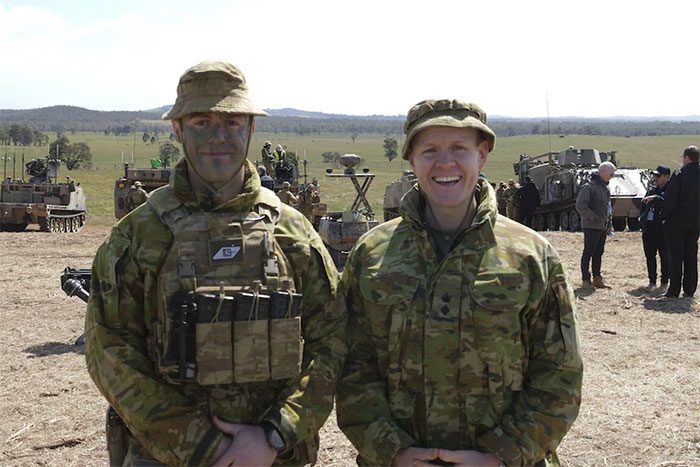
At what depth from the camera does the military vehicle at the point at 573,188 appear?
2148 centimetres

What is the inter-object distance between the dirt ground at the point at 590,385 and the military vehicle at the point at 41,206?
1142cm

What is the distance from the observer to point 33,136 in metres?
91.4

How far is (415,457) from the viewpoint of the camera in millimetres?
2602

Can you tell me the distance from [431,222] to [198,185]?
2.88 ft

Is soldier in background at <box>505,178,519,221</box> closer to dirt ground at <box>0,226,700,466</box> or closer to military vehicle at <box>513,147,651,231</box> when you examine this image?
military vehicle at <box>513,147,651,231</box>

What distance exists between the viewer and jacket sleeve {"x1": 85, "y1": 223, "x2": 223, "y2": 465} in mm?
2631

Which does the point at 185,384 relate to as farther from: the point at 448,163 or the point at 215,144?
the point at 448,163

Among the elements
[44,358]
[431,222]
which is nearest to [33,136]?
[44,358]

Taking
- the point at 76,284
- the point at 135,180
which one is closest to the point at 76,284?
the point at 76,284

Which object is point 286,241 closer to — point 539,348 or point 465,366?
point 465,366

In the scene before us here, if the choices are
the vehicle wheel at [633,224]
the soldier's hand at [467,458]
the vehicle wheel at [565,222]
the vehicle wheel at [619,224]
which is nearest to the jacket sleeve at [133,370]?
the soldier's hand at [467,458]

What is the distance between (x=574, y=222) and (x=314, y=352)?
20845mm

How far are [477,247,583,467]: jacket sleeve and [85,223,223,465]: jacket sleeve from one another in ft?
3.29

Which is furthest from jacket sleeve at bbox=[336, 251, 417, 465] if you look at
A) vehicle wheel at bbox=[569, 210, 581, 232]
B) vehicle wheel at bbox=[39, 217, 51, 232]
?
vehicle wheel at bbox=[39, 217, 51, 232]
